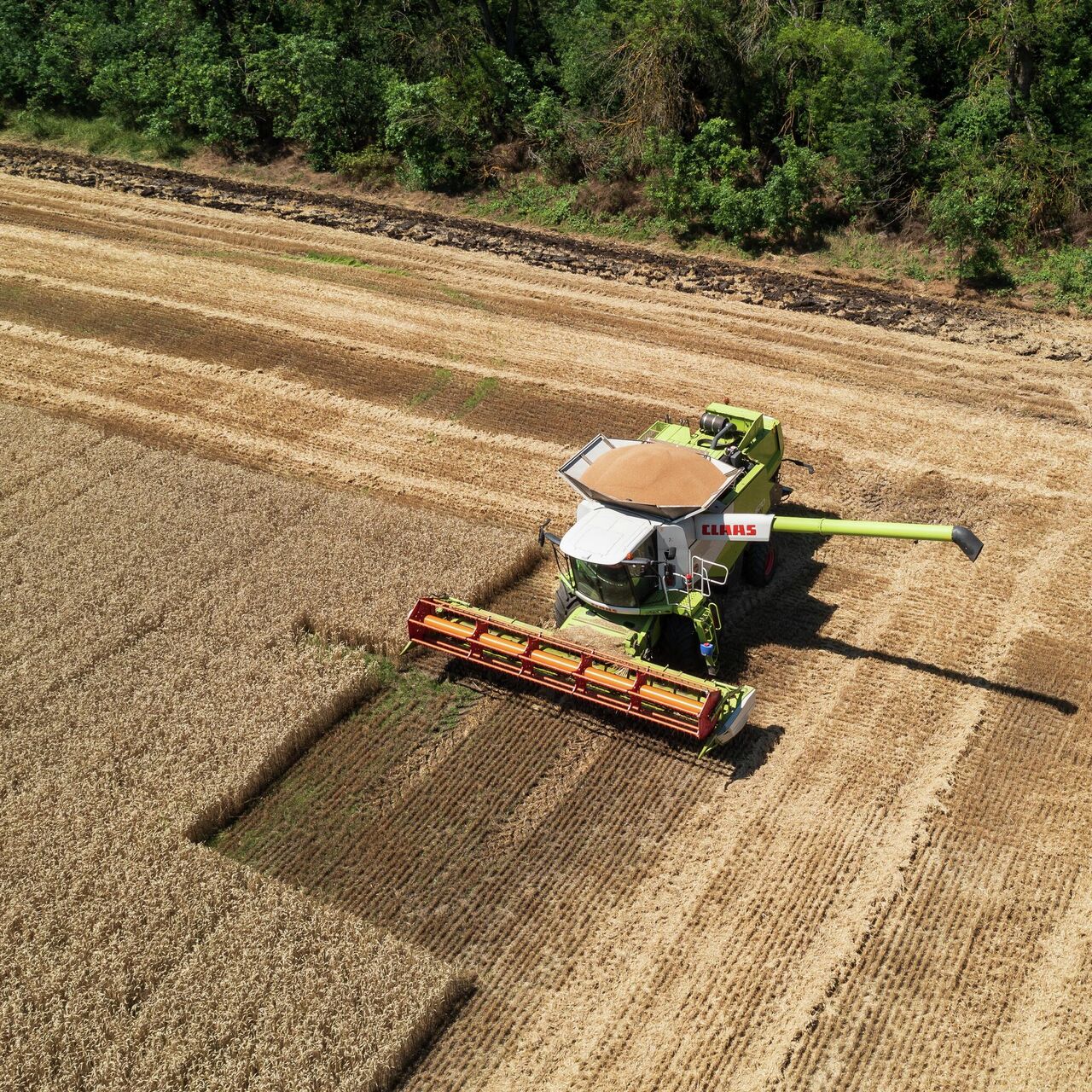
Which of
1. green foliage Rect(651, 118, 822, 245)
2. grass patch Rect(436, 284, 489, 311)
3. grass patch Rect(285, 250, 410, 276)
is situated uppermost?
green foliage Rect(651, 118, 822, 245)

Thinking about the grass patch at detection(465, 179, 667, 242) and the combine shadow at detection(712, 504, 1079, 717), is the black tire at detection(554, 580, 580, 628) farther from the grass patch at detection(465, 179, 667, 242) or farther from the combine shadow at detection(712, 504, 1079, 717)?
the grass patch at detection(465, 179, 667, 242)

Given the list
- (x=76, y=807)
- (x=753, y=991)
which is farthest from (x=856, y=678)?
(x=76, y=807)

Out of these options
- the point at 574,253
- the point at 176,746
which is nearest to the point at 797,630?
the point at 176,746

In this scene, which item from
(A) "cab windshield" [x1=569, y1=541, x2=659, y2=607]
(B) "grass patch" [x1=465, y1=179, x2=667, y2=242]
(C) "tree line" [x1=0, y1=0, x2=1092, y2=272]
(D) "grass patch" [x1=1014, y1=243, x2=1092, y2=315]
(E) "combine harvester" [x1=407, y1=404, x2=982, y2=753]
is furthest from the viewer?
(B) "grass patch" [x1=465, y1=179, x2=667, y2=242]

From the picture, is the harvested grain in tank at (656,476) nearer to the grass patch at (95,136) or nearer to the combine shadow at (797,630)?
the combine shadow at (797,630)

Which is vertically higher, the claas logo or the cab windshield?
the claas logo

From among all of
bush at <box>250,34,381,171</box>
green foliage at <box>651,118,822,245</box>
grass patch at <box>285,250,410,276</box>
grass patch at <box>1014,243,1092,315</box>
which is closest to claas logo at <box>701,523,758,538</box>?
grass patch at <box>1014,243,1092,315</box>

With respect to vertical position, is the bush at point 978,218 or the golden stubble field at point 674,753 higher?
the bush at point 978,218


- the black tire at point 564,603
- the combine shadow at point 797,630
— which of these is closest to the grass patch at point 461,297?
the combine shadow at point 797,630
